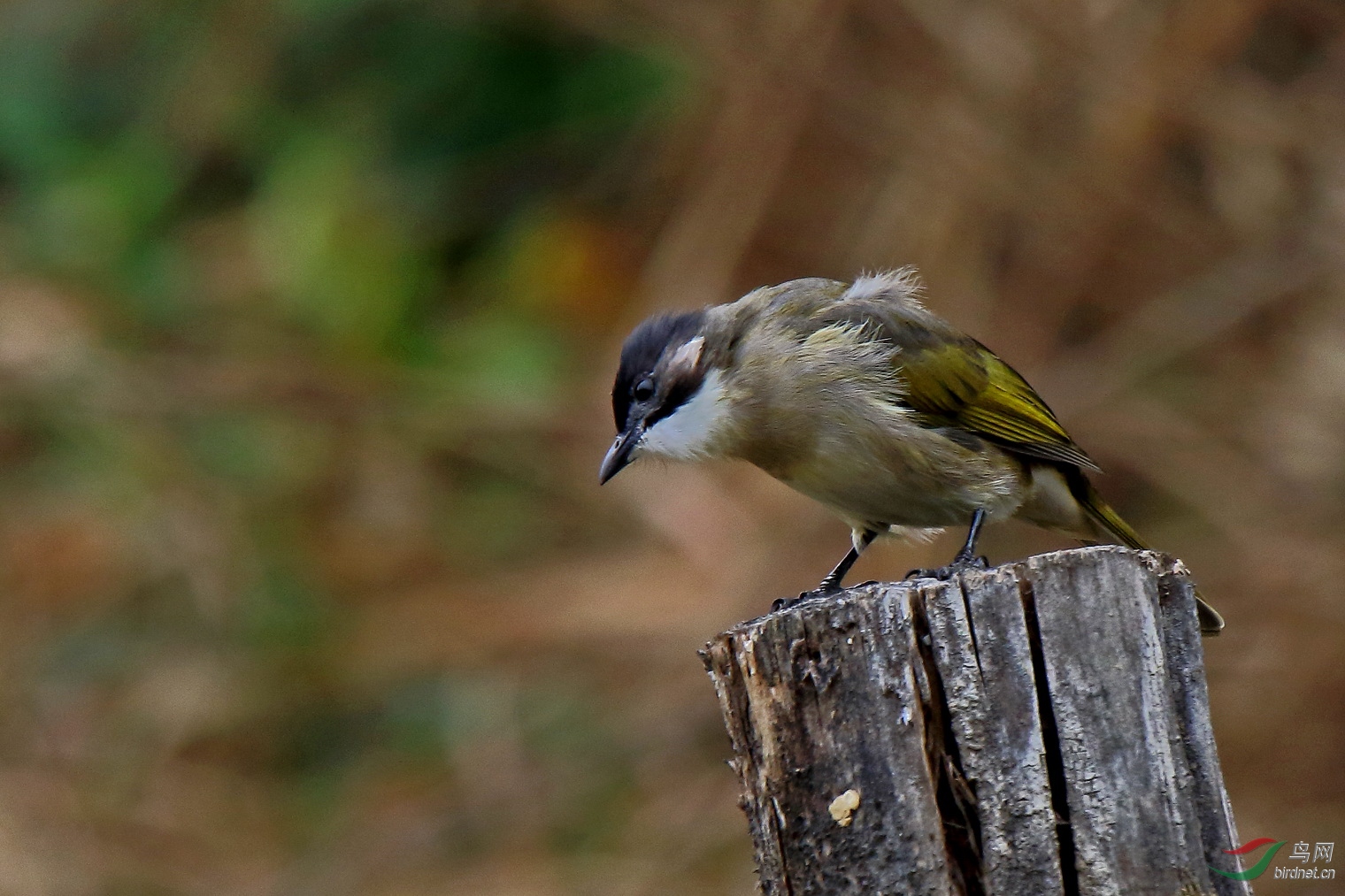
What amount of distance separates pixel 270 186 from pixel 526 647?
3441 millimetres

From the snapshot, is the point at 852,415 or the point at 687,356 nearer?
the point at 852,415

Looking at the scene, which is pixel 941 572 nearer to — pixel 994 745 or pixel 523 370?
pixel 994 745

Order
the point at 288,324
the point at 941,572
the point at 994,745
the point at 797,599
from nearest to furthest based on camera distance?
1. the point at 994,745
2. the point at 941,572
3. the point at 797,599
4. the point at 288,324

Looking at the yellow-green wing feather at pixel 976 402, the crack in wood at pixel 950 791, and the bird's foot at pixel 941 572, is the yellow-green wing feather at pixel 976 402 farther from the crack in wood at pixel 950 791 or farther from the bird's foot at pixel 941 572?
the crack in wood at pixel 950 791

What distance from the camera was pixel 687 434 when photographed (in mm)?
4977

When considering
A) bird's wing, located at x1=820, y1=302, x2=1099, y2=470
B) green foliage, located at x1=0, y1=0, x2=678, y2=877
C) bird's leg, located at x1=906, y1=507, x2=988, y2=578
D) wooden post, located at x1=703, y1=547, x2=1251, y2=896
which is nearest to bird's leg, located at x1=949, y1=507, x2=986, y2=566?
bird's leg, located at x1=906, y1=507, x2=988, y2=578

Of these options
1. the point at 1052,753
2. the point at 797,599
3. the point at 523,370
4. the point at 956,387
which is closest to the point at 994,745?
the point at 1052,753

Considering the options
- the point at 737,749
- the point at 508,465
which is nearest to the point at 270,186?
the point at 508,465

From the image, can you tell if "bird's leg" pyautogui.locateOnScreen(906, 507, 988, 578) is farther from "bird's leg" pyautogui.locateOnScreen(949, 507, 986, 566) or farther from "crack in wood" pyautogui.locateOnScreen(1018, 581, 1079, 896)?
"crack in wood" pyautogui.locateOnScreen(1018, 581, 1079, 896)

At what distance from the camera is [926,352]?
17.0ft

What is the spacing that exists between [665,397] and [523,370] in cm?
447

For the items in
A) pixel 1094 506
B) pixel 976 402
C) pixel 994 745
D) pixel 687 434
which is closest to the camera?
pixel 994 745

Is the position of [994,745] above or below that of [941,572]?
below

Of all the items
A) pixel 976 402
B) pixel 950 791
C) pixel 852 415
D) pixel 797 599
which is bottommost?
pixel 950 791
